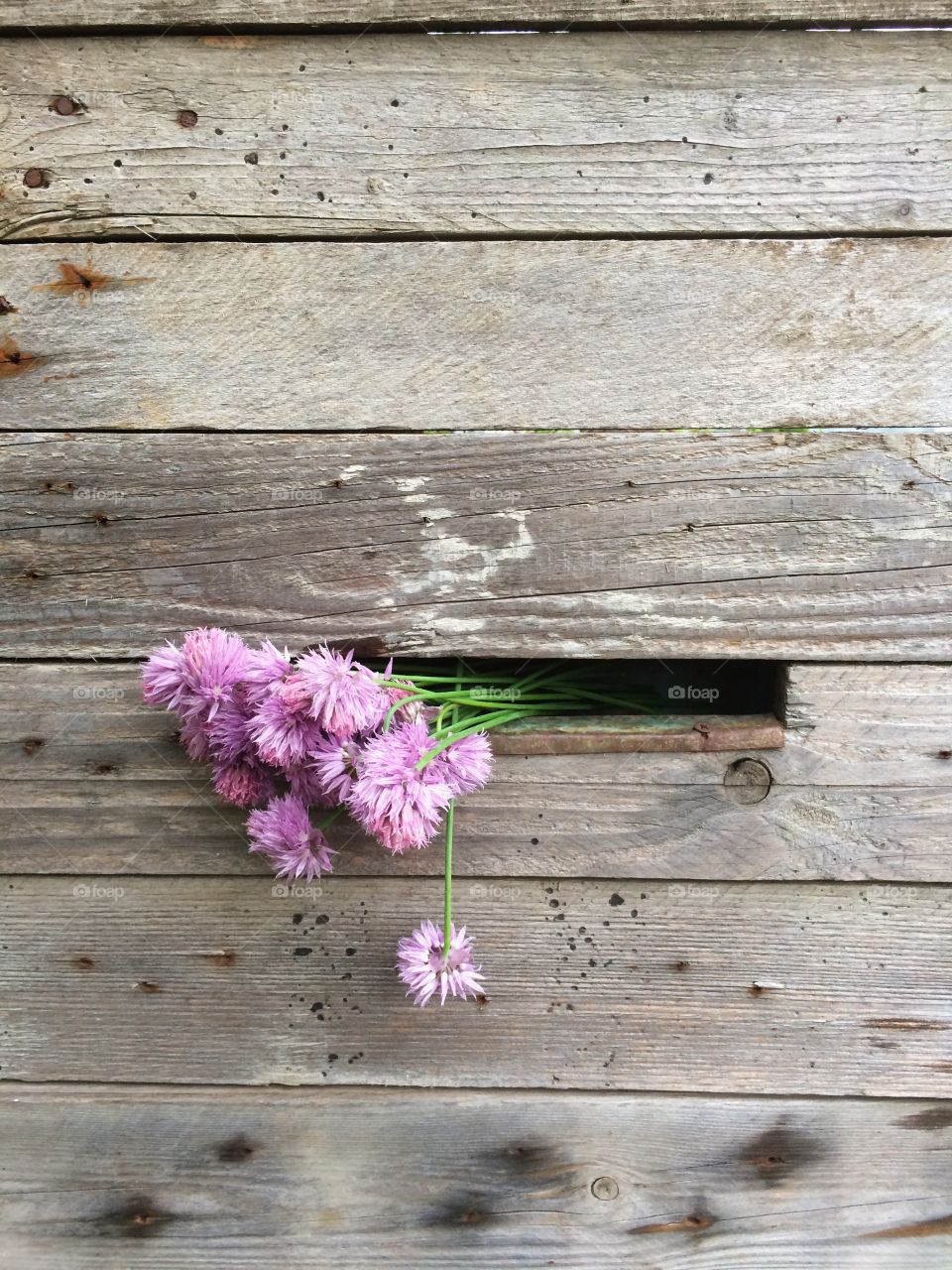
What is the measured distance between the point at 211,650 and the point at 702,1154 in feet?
3.06

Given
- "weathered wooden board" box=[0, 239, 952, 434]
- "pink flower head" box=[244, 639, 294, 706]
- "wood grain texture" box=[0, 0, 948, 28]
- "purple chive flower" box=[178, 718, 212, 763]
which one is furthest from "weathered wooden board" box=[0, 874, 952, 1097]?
"wood grain texture" box=[0, 0, 948, 28]

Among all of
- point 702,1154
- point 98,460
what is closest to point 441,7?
point 98,460

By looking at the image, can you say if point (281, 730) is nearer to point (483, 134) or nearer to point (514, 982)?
point (514, 982)

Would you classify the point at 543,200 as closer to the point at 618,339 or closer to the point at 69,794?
the point at 618,339

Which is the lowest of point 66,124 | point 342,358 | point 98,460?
point 98,460

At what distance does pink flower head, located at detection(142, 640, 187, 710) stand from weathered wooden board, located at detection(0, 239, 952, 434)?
306 millimetres

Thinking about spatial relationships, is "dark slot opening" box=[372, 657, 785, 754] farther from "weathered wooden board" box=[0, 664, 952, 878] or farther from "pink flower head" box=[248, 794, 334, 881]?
"pink flower head" box=[248, 794, 334, 881]

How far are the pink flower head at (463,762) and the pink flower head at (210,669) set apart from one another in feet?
0.82

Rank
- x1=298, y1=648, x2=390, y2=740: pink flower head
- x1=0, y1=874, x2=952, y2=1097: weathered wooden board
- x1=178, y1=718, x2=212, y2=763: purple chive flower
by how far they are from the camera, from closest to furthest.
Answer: x1=298, y1=648, x2=390, y2=740: pink flower head → x1=178, y1=718, x2=212, y2=763: purple chive flower → x1=0, y1=874, x2=952, y2=1097: weathered wooden board

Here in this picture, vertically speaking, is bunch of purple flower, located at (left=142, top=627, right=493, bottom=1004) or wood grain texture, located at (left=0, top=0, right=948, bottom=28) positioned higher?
wood grain texture, located at (left=0, top=0, right=948, bottom=28)

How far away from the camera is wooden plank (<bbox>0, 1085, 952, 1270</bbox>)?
1.12 metres

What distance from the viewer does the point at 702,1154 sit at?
1.12m

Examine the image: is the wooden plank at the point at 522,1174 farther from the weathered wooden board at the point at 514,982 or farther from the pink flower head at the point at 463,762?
the pink flower head at the point at 463,762

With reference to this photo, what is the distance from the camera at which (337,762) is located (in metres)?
0.92
